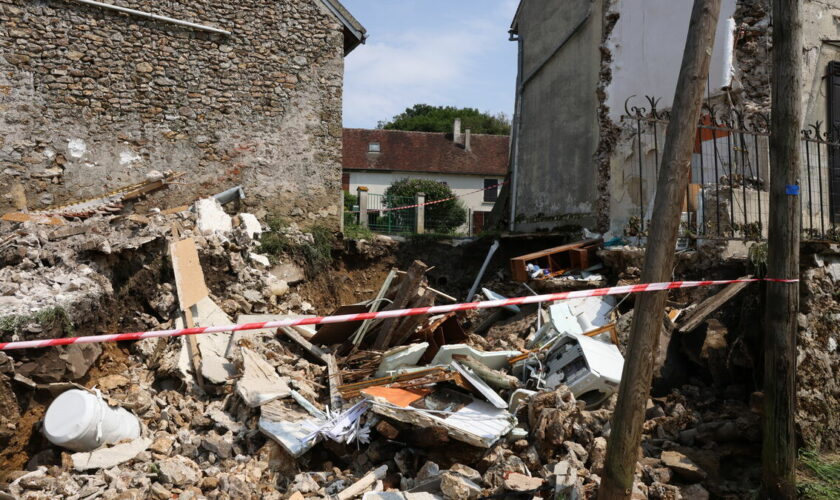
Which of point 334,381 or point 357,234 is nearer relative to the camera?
point 334,381

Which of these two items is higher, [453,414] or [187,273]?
[187,273]

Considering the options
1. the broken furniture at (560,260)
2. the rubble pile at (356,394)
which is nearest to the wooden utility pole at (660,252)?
the rubble pile at (356,394)

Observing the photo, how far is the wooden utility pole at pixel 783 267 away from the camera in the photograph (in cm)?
459

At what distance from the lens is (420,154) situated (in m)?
32.6

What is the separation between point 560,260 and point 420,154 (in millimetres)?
24408

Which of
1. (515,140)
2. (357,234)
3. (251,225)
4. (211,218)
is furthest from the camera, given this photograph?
(515,140)

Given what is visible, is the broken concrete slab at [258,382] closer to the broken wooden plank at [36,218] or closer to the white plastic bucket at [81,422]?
the white plastic bucket at [81,422]

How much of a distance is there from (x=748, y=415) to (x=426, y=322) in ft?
11.6

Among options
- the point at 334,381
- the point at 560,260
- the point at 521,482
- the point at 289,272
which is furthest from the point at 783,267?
the point at 289,272

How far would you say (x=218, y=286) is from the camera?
850 centimetres

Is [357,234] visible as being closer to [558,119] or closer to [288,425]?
[558,119]

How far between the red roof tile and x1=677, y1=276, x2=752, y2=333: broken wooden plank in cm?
2585

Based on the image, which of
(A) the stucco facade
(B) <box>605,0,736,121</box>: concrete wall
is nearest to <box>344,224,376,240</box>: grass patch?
(A) the stucco facade

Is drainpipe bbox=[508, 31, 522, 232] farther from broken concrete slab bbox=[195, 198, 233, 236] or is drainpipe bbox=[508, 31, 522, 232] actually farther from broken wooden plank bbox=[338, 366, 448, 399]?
broken wooden plank bbox=[338, 366, 448, 399]
